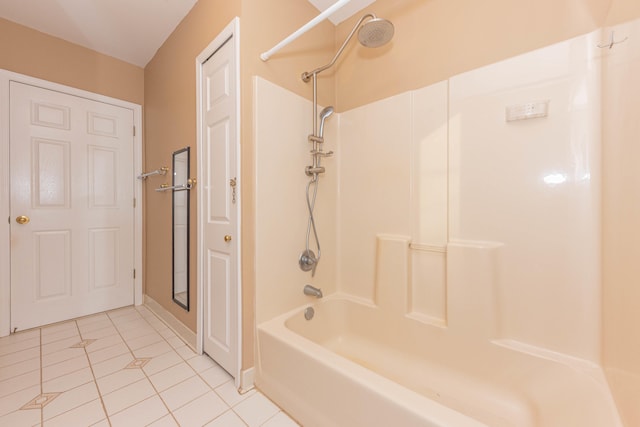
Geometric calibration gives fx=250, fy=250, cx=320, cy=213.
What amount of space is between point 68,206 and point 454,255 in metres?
3.13

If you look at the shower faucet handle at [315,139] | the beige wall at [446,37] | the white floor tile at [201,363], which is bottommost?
the white floor tile at [201,363]

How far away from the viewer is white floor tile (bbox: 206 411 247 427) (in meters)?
1.18

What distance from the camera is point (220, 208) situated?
62.6 inches

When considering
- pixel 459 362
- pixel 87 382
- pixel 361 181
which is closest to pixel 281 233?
pixel 361 181

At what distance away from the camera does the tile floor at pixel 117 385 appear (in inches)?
47.6

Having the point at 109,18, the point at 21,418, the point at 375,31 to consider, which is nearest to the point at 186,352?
Result: the point at 21,418

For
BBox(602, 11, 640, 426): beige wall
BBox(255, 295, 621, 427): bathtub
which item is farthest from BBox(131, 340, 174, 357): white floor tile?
BBox(602, 11, 640, 426): beige wall

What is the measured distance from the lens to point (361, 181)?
1.80m

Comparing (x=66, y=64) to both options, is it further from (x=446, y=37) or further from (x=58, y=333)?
(x=446, y=37)

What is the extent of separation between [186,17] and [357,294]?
8.10ft

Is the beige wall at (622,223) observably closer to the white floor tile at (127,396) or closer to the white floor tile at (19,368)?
the white floor tile at (127,396)

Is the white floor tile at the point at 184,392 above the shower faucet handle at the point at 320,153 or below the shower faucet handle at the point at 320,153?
below

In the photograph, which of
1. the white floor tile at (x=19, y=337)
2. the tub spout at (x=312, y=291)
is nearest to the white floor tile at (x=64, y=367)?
the white floor tile at (x=19, y=337)

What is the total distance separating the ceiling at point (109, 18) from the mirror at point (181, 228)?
1.04 metres
